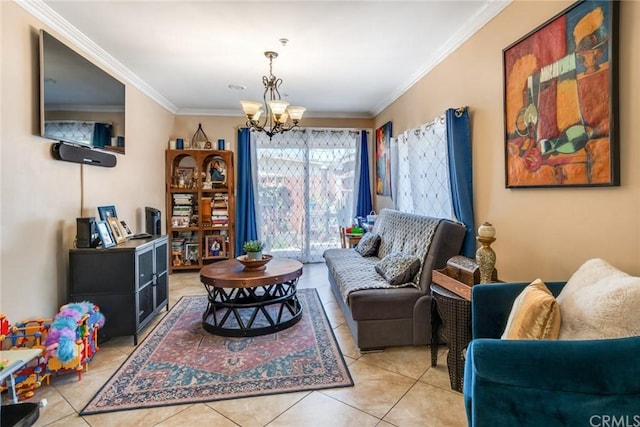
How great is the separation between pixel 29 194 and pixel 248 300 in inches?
75.3

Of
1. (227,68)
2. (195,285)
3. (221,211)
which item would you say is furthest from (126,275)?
(221,211)

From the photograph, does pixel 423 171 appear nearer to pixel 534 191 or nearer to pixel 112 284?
pixel 534 191

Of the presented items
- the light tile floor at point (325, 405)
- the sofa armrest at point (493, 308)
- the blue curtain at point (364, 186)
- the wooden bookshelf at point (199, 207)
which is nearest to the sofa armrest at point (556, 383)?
the sofa armrest at point (493, 308)

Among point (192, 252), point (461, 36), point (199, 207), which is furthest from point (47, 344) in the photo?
point (461, 36)

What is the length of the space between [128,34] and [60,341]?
8.16ft

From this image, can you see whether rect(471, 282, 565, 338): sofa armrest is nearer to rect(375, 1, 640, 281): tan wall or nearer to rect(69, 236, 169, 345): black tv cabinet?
rect(375, 1, 640, 281): tan wall

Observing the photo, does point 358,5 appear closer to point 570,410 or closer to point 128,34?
point 128,34

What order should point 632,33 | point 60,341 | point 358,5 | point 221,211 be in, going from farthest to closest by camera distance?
point 221,211
point 358,5
point 60,341
point 632,33

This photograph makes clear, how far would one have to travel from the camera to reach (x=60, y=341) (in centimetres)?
207

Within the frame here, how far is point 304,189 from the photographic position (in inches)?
218

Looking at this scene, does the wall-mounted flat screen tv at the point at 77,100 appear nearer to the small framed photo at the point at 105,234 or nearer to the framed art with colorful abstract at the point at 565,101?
the small framed photo at the point at 105,234

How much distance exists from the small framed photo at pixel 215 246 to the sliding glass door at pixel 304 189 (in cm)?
65

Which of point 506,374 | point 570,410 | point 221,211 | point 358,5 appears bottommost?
point 570,410

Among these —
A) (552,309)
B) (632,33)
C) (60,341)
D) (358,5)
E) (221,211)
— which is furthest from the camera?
(221,211)
